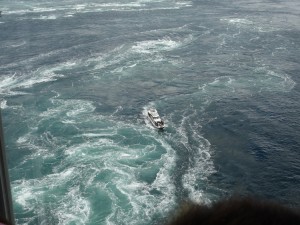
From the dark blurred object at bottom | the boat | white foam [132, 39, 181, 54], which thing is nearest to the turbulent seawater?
white foam [132, 39, 181, 54]

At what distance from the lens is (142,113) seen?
2958 centimetres

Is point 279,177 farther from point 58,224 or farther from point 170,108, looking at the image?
point 58,224

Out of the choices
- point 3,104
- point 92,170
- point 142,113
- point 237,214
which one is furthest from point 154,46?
point 237,214

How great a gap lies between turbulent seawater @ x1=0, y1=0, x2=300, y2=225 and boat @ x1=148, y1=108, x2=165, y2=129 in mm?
534

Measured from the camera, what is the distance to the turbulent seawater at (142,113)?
20.6 m

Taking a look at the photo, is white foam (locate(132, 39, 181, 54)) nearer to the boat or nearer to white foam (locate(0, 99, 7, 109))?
the boat

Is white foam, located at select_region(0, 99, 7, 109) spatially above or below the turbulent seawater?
above

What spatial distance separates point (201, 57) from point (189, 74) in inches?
191


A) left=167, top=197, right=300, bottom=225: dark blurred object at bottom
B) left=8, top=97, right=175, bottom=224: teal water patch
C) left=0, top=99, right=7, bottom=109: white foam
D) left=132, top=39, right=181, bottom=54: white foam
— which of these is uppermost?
left=167, top=197, right=300, bottom=225: dark blurred object at bottom

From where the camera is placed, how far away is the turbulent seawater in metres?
20.6

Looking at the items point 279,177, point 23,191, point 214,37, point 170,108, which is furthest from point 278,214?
point 214,37

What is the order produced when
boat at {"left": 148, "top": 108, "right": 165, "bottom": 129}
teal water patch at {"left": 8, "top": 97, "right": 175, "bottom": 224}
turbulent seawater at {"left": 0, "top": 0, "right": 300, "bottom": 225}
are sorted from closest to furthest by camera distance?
teal water patch at {"left": 8, "top": 97, "right": 175, "bottom": 224}
turbulent seawater at {"left": 0, "top": 0, "right": 300, "bottom": 225}
boat at {"left": 148, "top": 108, "right": 165, "bottom": 129}

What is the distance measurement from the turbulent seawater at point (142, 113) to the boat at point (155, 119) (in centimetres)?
53

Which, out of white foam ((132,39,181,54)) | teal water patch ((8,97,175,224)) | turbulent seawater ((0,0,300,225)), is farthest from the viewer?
white foam ((132,39,181,54))
